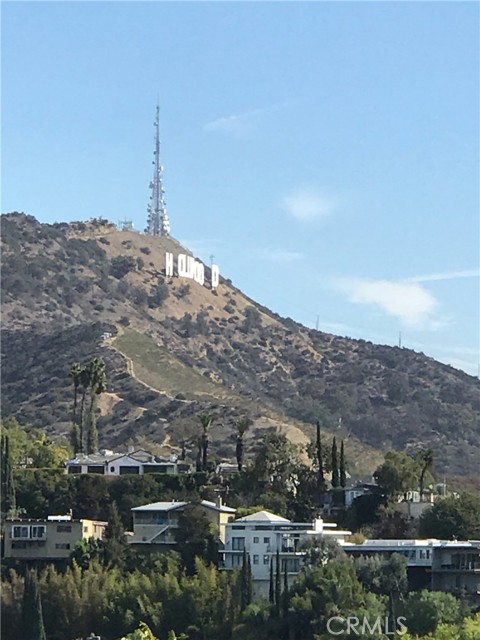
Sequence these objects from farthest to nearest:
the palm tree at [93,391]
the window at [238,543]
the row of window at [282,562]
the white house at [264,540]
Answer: the palm tree at [93,391] < the window at [238,543] < the white house at [264,540] < the row of window at [282,562]

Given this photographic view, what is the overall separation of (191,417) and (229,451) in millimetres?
8286

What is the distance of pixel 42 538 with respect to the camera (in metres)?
100

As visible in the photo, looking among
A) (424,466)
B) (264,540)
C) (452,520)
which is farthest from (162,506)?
(424,466)

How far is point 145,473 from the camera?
365 ft

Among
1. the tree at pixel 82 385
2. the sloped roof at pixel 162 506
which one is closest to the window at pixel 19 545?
the sloped roof at pixel 162 506

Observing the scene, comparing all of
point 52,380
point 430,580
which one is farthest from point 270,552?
point 52,380

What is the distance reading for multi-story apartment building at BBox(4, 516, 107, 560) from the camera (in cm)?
10000

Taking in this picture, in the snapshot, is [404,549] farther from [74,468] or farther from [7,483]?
[74,468]

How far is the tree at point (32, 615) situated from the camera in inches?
3408

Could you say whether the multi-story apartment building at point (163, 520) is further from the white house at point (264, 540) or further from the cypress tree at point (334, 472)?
the cypress tree at point (334, 472)

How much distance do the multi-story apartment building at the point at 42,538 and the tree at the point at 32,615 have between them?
11.5 meters

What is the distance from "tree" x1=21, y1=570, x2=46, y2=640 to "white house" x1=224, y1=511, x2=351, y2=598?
1275 centimetres

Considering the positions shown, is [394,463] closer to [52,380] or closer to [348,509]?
[348,509]

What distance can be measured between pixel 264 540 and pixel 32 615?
15.1m
